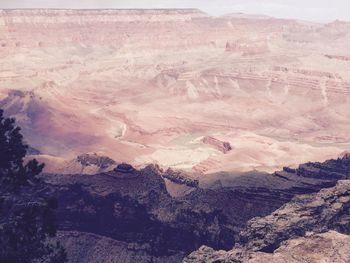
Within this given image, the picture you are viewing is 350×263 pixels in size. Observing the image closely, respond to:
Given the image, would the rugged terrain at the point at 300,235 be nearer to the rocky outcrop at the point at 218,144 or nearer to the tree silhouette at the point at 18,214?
the tree silhouette at the point at 18,214

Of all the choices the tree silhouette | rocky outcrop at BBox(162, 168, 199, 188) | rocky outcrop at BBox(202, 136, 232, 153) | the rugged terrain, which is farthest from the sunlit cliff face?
the tree silhouette

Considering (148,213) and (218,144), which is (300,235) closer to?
(148,213)

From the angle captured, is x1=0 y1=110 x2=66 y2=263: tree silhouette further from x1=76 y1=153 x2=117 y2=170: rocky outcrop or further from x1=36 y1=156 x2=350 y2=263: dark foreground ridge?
x1=76 y1=153 x2=117 y2=170: rocky outcrop

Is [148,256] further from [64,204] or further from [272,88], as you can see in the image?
[272,88]

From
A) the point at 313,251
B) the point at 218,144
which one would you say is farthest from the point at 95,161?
the point at 218,144

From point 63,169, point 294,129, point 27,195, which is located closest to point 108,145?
point 63,169

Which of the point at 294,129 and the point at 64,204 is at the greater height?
the point at 64,204
